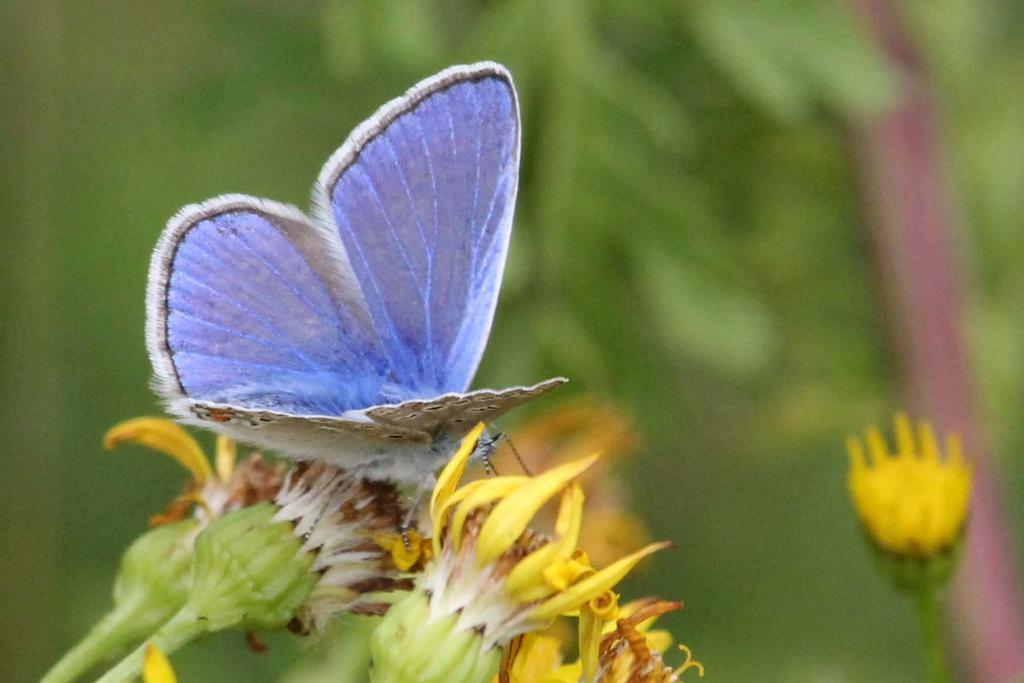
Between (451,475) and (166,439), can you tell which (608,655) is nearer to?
(451,475)

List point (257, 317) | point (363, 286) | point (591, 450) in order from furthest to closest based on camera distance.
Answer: point (591, 450) → point (363, 286) → point (257, 317)

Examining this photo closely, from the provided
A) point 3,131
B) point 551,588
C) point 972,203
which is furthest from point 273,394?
point 972,203

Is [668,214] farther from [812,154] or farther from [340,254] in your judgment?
[340,254]

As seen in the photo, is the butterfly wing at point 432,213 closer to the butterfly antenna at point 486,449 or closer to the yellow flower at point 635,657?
the butterfly antenna at point 486,449

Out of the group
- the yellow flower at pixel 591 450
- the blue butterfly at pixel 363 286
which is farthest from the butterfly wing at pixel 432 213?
the yellow flower at pixel 591 450

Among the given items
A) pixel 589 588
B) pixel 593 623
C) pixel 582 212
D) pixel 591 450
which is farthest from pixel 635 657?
pixel 582 212

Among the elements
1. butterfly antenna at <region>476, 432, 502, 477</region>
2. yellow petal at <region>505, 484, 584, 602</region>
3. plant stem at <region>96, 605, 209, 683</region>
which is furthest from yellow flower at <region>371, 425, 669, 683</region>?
plant stem at <region>96, 605, 209, 683</region>

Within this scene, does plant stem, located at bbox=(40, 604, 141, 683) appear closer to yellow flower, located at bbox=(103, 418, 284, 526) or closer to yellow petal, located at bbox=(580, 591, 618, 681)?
yellow flower, located at bbox=(103, 418, 284, 526)
